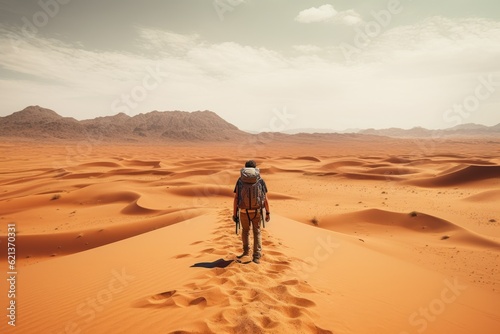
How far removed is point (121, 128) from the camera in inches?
4348

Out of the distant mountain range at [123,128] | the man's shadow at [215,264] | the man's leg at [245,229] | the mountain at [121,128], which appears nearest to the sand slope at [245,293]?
the man's shadow at [215,264]

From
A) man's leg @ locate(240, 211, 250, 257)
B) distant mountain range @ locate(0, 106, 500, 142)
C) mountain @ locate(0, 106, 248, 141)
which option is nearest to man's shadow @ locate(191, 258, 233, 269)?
man's leg @ locate(240, 211, 250, 257)

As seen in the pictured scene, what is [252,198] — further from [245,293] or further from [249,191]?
[245,293]

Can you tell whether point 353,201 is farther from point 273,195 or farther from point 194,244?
point 194,244

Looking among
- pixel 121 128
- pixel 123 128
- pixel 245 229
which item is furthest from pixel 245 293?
pixel 123 128

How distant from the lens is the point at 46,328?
11.6 feet

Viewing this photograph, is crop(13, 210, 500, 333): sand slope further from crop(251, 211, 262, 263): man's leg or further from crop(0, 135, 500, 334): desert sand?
crop(251, 211, 262, 263): man's leg

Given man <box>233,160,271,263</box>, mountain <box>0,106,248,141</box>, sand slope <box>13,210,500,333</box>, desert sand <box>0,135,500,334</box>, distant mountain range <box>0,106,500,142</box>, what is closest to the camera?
sand slope <box>13,210,500,333</box>

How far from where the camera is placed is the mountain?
3686 inches

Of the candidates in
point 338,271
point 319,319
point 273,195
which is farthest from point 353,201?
point 319,319

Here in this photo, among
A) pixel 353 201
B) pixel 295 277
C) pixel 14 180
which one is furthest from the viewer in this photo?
pixel 14 180

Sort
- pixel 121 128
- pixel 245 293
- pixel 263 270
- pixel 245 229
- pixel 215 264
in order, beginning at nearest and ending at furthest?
pixel 245 293 < pixel 263 270 < pixel 215 264 < pixel 245 229 < pixel 121 128

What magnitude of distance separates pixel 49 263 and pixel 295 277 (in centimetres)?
574

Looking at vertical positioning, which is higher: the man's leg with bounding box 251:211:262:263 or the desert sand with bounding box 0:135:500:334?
the man's leg with bounding box 251:211:262:263
